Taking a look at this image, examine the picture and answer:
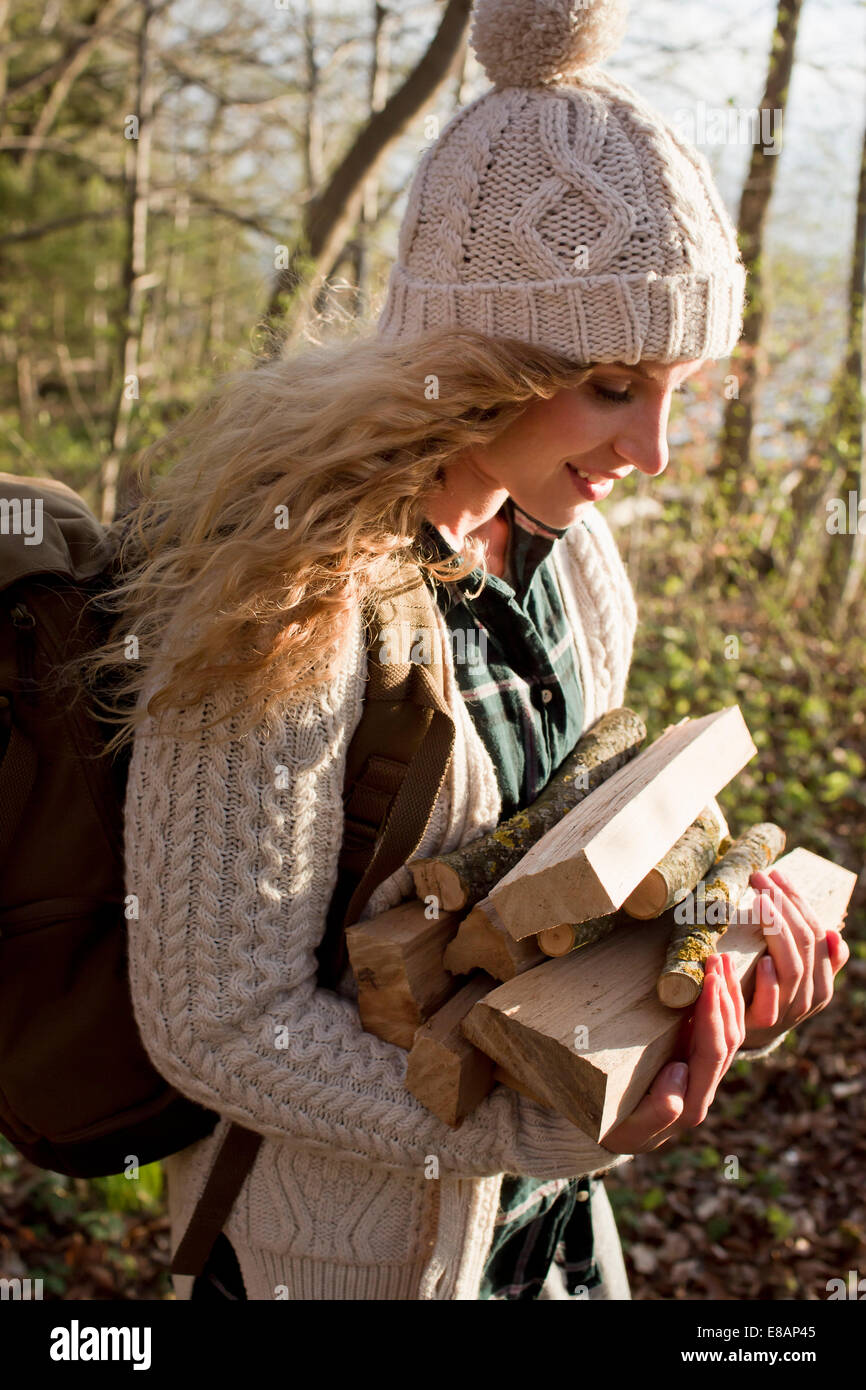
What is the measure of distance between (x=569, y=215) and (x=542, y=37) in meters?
0.32

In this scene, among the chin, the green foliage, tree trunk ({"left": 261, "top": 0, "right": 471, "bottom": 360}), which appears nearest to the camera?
the chin

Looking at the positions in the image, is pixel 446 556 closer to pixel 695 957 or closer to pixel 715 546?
pixel 695 957

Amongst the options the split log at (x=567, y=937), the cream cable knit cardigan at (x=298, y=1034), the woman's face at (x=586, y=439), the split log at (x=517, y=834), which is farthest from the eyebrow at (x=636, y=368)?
the split log at (x=567, y=937)

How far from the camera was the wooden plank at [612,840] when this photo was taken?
138 centimetres

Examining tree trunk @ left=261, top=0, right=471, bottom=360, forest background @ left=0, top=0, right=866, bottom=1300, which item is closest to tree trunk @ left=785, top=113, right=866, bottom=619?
forest background @ left=0, top=0, right=866, bottom=1300

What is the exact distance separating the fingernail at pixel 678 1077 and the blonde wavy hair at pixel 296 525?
80 cm

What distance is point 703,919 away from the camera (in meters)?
1.64

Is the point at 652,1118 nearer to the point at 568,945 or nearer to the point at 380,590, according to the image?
the point at 568,945

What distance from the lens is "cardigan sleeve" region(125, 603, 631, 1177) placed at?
146cm

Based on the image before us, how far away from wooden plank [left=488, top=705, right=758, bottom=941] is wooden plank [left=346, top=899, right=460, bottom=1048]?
0.41ft

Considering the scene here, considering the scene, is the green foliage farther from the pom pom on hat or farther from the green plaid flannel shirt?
the pom pom on hat

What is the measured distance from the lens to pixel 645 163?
1.50 metres
